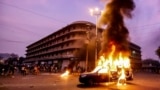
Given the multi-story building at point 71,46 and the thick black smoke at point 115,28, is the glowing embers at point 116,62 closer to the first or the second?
the thick black smoke at point 115,28

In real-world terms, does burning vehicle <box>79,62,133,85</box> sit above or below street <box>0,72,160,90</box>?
above

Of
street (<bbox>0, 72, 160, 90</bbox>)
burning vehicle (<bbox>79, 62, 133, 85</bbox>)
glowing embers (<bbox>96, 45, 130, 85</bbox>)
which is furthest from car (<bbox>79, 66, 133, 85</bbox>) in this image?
glowing embers (<bbox>96, 45, 130, 85</bbox>)

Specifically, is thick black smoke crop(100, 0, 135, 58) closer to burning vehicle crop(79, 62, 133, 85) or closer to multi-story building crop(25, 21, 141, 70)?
burning vehicle crop(79, 62, 133, 85)

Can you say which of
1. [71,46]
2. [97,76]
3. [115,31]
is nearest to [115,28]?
[115,31]

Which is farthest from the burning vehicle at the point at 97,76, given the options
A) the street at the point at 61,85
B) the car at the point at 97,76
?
the street at the point at 61,85

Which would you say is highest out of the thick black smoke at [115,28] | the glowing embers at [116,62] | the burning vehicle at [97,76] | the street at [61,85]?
the thick black smoke at [115,28]

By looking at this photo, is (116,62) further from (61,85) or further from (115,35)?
(61,85)

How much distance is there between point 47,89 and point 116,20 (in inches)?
747

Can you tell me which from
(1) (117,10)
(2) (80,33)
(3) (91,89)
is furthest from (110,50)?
(2) (80,33)

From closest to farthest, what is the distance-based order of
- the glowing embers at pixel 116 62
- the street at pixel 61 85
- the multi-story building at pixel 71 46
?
the street at pixel 61 85
the glowing embers at pixel 116 62
the multi-story building at pixel 71 46

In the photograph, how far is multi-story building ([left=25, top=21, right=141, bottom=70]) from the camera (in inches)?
2335

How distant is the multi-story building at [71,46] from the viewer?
195 feet

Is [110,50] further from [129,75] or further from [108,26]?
[129,75]

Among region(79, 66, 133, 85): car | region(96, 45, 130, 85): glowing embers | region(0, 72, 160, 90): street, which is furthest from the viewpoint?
region(96, 45, 130, 85): glowing embers
